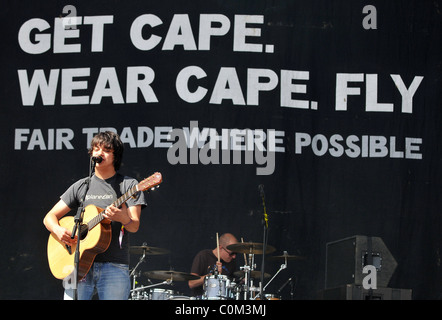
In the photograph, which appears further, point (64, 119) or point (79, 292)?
point (64, 119)

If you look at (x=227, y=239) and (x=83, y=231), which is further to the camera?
(x=227, y=239)

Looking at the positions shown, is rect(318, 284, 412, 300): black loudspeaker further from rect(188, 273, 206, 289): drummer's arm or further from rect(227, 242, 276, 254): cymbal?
rect(188, 273, 206, 289): drummer's arm

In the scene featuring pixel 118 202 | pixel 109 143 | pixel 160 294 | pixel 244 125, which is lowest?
pixel 160 294

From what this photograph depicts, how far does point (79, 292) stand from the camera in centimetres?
506

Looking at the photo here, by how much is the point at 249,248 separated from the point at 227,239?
461mm

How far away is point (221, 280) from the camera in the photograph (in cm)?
796

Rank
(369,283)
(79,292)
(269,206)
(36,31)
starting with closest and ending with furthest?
1. (79,292)
2. (369,283)
3. (269,206)
4. (36,31)

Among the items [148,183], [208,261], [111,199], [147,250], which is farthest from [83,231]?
[208,261]

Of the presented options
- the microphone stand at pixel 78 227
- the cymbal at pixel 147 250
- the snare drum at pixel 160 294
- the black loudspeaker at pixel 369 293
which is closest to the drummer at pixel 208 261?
the cymbal at pixel 147 250

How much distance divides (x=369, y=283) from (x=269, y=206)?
7.14 feet

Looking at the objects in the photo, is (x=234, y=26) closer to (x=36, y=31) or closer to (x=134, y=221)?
(x=36, y=31)

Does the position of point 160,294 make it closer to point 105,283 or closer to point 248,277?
point 248,277
